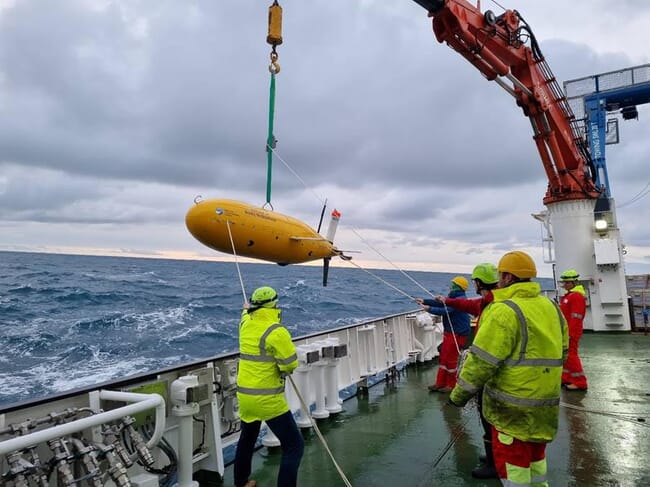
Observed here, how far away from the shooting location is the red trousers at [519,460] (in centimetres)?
265

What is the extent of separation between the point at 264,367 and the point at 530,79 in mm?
10295

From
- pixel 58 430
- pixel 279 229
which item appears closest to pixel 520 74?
pixel 279 229

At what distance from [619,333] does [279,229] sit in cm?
1068

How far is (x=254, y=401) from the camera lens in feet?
11.0

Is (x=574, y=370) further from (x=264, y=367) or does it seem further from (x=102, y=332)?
(x=102, y=332)

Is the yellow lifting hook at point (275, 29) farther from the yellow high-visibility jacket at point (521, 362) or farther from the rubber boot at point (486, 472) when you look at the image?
the rubber boot at point (486, 472)

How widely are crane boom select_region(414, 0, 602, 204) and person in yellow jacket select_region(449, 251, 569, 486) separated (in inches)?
280

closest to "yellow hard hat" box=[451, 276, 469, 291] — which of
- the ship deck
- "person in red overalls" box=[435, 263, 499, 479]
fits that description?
the ship deck

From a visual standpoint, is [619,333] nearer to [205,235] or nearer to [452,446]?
[452,446]

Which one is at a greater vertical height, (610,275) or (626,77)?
(626,77)

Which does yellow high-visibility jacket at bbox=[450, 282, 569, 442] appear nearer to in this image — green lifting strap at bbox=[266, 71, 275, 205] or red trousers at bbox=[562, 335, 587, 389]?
green lifting strap at bbox=[266, 71, 275, 205]

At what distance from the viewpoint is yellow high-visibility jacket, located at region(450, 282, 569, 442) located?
2.56 metres

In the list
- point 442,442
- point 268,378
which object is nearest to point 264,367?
point 268,378

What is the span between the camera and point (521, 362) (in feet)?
8.50
